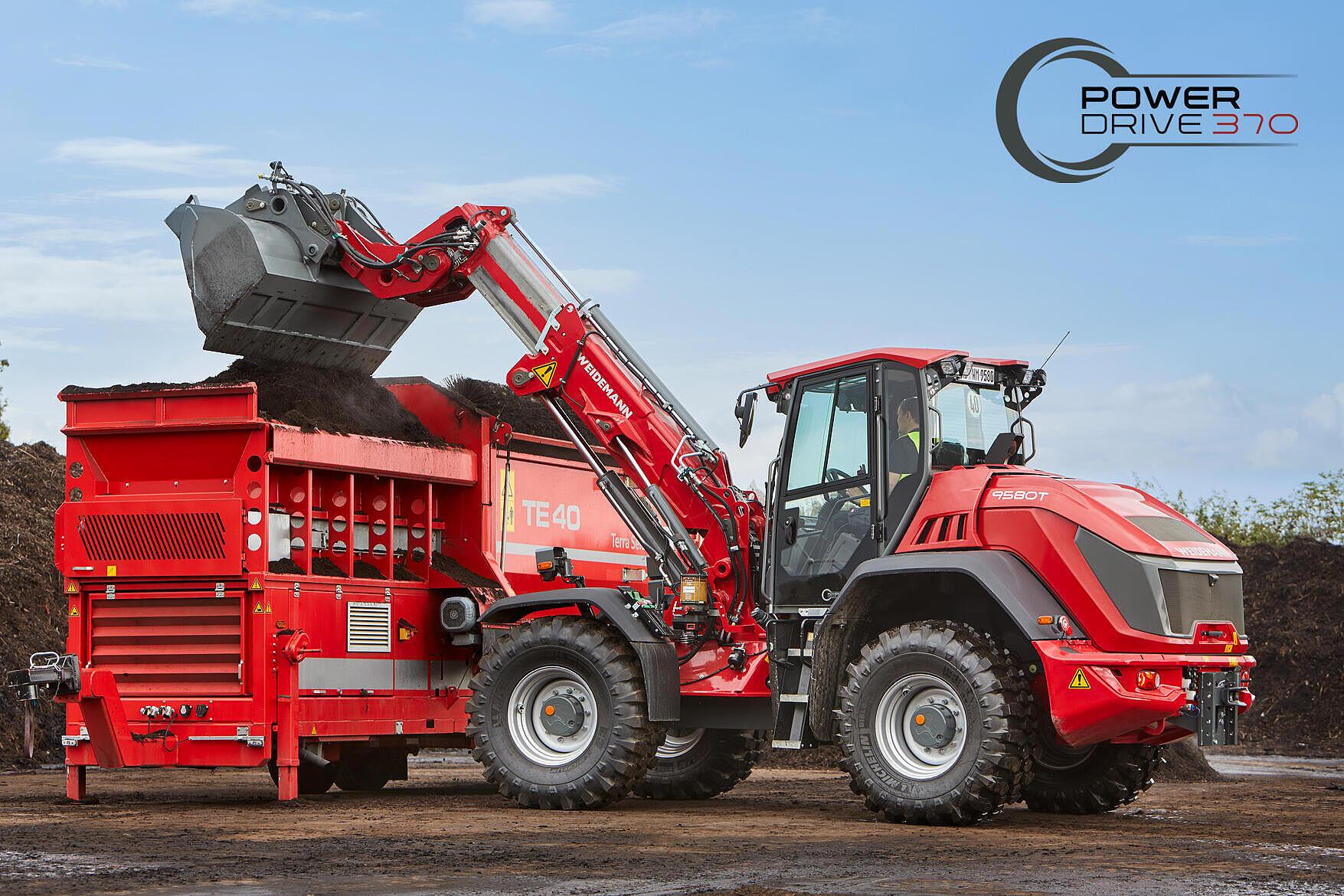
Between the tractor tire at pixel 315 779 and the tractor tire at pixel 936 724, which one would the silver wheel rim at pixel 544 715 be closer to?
the tractor tire at pixel 936 724

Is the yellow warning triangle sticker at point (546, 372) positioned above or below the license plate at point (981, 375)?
above

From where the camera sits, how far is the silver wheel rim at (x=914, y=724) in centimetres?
1050

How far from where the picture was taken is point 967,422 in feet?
37.8

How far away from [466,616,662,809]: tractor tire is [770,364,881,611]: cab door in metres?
1.29

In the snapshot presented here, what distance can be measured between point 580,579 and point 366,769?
9.54 ft

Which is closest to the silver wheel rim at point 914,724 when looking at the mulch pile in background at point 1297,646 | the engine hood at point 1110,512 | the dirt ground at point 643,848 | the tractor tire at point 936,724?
the tractor tire at point 936,724

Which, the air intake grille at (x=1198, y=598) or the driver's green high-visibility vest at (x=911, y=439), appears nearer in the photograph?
the air intake grille at (x=1198, y=598)

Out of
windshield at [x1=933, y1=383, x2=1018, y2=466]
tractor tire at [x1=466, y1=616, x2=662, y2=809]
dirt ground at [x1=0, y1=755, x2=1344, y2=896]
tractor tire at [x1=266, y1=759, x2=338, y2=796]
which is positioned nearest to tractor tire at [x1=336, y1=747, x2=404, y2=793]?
tractor tire at [x1=266, y1=759, x2=338, y2=796]

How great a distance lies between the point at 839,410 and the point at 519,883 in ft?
16.0

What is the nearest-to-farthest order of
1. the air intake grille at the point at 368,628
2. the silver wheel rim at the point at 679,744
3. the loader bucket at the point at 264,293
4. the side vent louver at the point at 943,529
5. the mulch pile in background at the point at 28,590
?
the side vent louver at the point at 943,529, the air intake grille at the point at 368,628, the loader bucket at the point at 264,293, the silver wheel rim at the point at 679,744, the mulch pile in background at the point at 28,590

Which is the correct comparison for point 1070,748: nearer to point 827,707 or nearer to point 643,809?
point 827,707

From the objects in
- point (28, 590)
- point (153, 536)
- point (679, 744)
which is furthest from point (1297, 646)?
point (153, 536)

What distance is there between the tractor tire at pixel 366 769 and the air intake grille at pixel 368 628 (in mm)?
1799

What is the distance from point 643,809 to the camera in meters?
12.1
